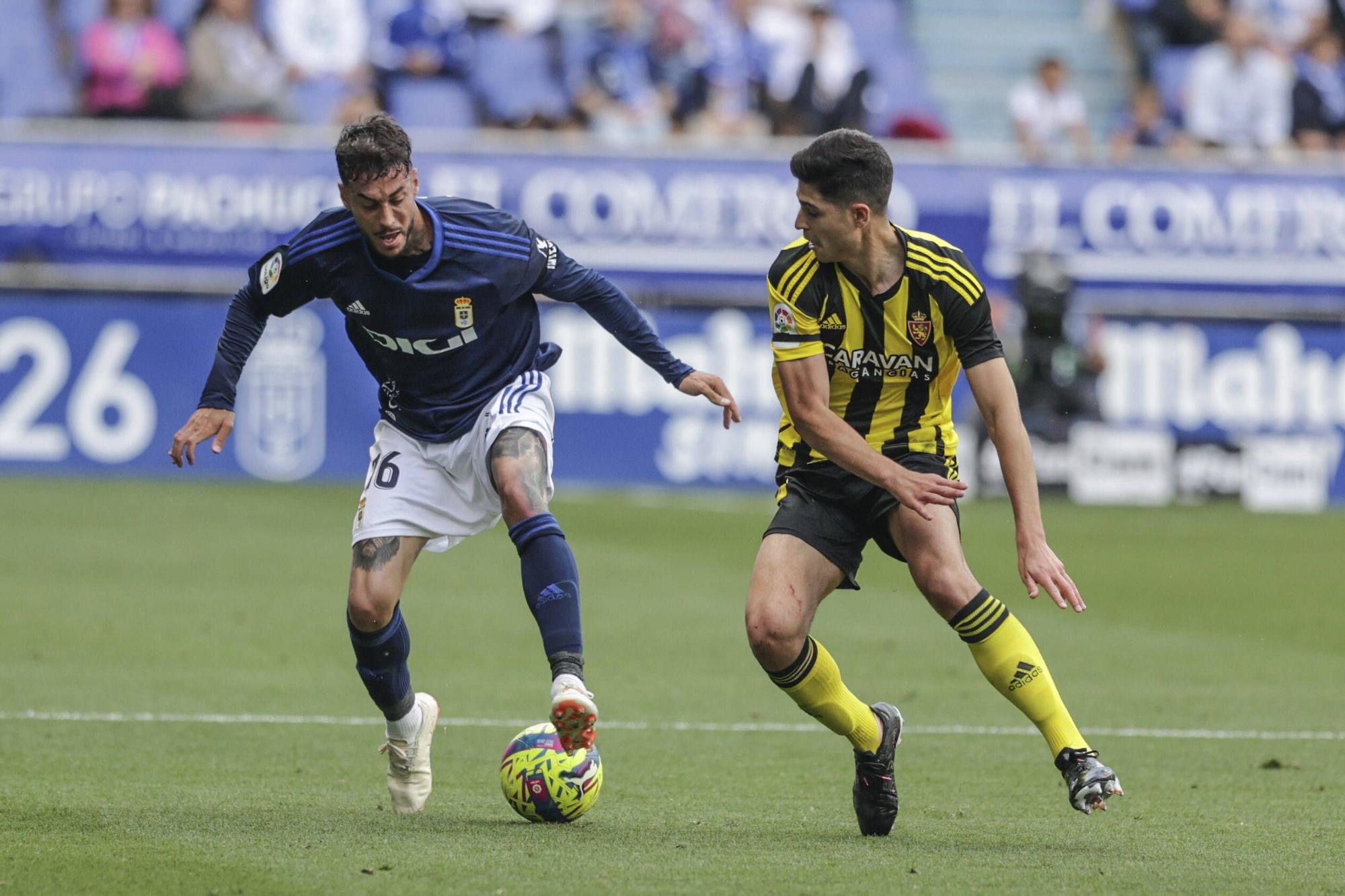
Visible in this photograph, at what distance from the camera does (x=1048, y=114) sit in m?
21.8

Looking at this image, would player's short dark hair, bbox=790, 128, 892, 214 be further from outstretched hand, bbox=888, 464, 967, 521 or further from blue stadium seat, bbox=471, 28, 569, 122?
blue stadium seat, bbox=471, 28, 569, 122

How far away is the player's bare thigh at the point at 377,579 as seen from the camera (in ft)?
19.5

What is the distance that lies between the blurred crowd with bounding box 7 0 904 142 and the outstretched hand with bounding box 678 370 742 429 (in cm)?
1388

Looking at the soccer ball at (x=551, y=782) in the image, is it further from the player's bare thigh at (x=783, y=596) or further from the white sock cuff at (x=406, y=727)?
the player's bare thigh at (x=783, y=596)

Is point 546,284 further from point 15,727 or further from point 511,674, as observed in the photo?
point 511,674

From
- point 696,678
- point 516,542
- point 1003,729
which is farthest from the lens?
point 696,678

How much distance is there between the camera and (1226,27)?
23047 millimetres

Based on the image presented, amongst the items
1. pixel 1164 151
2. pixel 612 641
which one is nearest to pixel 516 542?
pixel 612 641

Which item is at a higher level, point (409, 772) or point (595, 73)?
point (595, 73)

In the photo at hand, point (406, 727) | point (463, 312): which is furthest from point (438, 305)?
point (406, 727)

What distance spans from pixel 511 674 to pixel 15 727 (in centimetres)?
250

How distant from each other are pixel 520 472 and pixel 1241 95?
59.1ft

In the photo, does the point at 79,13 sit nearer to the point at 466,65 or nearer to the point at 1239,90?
the point at 466,65

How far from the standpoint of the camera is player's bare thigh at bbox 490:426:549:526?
234 inches
